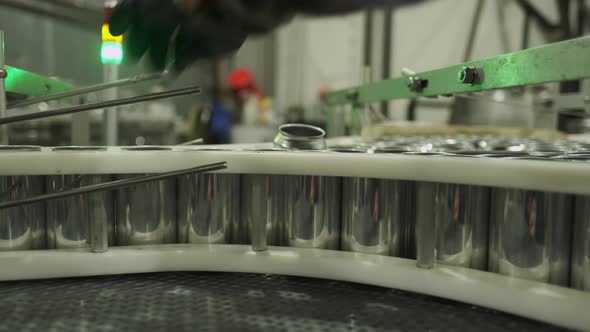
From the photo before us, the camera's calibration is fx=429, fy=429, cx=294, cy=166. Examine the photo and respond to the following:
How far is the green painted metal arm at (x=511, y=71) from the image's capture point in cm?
54

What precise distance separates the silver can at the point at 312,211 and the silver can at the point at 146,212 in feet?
0.62

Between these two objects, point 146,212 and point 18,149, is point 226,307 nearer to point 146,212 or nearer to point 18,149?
point 146,212

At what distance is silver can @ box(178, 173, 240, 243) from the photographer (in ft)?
2.26

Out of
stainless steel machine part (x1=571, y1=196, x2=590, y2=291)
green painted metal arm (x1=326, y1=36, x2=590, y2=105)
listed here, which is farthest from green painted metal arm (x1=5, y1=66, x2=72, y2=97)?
stainless steel machine part (x1=571, y1=196, x2=590, y2=291)

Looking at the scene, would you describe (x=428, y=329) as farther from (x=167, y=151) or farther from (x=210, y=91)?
(x=210, y=91)

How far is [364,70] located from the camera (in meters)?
1.54

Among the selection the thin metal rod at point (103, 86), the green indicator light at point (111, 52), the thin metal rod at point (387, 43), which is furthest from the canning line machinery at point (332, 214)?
the thin metal rod at point (387, 43)

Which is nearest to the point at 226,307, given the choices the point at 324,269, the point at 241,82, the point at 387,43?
the point at 324,269

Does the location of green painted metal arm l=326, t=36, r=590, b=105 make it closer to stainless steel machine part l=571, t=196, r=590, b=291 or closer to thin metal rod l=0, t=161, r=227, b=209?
stainless steel machine part l=571, t=196, r=590, b=291

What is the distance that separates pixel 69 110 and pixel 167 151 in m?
0.15

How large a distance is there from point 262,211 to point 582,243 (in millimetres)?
437

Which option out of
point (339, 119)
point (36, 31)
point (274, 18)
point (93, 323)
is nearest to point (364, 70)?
point (339, 119)

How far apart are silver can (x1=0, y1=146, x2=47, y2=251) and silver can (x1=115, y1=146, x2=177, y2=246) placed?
114 millimetres

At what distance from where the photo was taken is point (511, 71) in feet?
2.04
